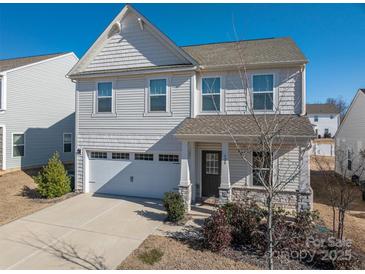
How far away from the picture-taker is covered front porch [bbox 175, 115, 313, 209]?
9.03m

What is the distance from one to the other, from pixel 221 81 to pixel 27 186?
11.9 m

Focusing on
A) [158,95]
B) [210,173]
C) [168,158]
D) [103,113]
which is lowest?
[210,173]

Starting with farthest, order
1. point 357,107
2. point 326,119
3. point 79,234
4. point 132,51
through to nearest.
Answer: point 326,119 → point 357,107 → point 132,51 → point 79,234

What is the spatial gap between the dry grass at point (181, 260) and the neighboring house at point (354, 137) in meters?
12.7

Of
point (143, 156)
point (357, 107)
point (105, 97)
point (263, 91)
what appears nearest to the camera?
point (263, 91)

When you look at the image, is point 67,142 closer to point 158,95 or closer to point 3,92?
point 3,92

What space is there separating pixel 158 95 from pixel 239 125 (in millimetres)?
3982

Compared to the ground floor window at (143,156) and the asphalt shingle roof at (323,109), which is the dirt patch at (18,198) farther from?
the asphalt shingle roof at (323,109)

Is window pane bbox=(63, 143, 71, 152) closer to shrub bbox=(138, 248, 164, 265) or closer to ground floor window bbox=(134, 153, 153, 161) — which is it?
ground floor window bbox=(134, 153, 153, 161)

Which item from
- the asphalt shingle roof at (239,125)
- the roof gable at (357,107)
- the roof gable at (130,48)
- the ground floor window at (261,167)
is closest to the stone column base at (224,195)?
the ground floor window at (261,167)

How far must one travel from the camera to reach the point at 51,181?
1122cm

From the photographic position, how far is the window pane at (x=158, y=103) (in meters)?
11.1

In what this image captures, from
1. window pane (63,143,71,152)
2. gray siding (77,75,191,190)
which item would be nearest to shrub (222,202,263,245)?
gray siding (77,75,191,190)

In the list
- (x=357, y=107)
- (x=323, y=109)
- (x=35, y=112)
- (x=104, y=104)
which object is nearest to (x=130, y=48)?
(x=104, y=104)
